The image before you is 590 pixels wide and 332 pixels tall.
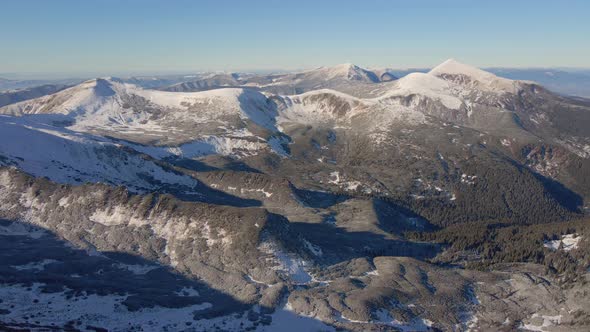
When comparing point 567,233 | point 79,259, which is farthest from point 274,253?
point 567,233

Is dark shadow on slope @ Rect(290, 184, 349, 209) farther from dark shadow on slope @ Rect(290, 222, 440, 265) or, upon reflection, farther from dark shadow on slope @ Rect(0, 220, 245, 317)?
dark shadow on slope @ Rect(0, 220, 245, 317)

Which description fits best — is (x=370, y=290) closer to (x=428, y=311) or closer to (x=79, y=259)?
(x=428, y=311)

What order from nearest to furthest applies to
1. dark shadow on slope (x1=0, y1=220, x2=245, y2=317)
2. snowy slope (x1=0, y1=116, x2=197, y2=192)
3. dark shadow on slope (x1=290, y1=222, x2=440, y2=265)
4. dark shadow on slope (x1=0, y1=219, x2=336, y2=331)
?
1. dark shadow on slope (x1=0, y1=219, x2=336, y2=331)
2. dark shadow on slope (x1=0, y1=220, x2=245, y2=317)
3. dark shadow on slope (x1=290, y1=222, x2=440, y2=265)
4. snowy slope (x1=0, y1=116, x2=197, y2=192)

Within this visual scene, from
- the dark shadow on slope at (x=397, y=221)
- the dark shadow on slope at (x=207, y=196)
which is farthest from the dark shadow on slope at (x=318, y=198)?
the dark shadow on slope at (x=207, y=196)

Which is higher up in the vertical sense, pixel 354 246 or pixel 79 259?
pixel 79 259

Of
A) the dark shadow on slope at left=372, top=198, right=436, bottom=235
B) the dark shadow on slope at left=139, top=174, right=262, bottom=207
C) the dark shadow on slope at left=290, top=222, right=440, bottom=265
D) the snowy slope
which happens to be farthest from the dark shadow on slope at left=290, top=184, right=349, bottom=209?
the snowy slope

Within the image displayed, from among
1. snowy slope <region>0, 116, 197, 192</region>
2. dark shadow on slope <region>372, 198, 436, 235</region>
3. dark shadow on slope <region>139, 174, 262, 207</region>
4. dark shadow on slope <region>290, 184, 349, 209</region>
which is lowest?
dark shadow on slope <region>372, 198, 436, 235</region>

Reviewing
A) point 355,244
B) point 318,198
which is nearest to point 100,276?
point 355,244

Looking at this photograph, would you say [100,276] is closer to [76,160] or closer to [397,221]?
[76,160]
